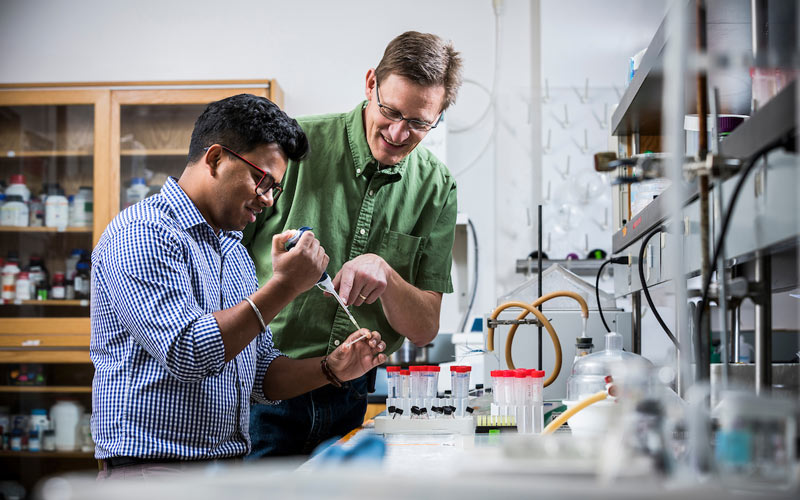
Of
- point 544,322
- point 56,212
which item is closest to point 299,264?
point 544,322

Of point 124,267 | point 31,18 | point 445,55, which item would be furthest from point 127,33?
point 124,267

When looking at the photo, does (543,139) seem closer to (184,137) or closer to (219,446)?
(184,137)

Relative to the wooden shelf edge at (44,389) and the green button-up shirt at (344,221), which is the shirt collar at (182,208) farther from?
the wooden shelf edge at (44,389)

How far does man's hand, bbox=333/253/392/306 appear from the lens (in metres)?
1.71

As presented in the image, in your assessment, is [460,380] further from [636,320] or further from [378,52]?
[378,52]

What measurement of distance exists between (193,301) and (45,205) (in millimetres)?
2637

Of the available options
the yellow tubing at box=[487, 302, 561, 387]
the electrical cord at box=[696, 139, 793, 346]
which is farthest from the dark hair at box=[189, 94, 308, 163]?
the electrical cord at box=[696, 139, 793, 346]

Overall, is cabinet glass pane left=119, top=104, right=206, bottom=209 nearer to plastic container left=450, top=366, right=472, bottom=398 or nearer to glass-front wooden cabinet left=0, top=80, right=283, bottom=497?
glass-front wooden cabinet left=0, top=80, right=283, bottom=497

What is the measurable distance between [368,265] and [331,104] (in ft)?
7.64

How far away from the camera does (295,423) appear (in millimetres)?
1894

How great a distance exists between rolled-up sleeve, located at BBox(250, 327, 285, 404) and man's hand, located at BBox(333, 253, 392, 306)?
0.80 ft

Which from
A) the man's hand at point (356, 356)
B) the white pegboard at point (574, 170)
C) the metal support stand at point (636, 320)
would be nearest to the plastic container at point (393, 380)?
the man's hand at point (356, 356)

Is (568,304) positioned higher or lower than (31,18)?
lower

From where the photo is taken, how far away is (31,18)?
3994 mm
